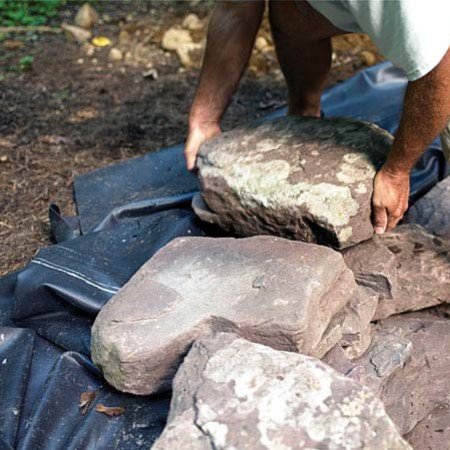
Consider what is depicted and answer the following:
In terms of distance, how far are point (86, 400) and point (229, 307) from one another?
1.58 feet

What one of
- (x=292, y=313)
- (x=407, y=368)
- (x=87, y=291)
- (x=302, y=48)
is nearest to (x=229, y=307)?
(x=292, y=313)

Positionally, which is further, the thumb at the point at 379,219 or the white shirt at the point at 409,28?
the thumb at the point at 379,219

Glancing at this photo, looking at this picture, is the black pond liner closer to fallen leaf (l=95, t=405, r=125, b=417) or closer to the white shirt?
fallen leaf (l=95, t=405, r=125, b=417)

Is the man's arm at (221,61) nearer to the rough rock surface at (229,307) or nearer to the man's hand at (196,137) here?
the man's hand at (196,137)

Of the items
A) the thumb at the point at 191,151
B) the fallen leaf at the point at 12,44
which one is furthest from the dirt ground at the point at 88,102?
the thumb at the point at 191,151

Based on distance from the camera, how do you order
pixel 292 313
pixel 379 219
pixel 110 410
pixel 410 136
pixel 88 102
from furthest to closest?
pixel 88 102
pixel 379 219
pixel 410 136
pixel 110 410
pixel 292 313

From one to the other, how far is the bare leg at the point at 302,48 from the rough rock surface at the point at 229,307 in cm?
80

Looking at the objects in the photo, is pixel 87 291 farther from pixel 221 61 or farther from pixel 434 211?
pixel 434 211

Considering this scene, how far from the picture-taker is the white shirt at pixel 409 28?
187 centimetres

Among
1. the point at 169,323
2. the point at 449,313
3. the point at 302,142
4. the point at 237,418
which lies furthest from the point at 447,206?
the point at 237,418

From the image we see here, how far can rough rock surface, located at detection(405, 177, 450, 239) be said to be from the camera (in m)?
2.56

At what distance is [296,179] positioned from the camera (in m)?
2.25

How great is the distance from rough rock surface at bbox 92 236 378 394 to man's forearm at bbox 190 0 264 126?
741mm

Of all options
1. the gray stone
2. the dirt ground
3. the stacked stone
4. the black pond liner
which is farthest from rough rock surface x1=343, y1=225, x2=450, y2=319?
the dirt ground
